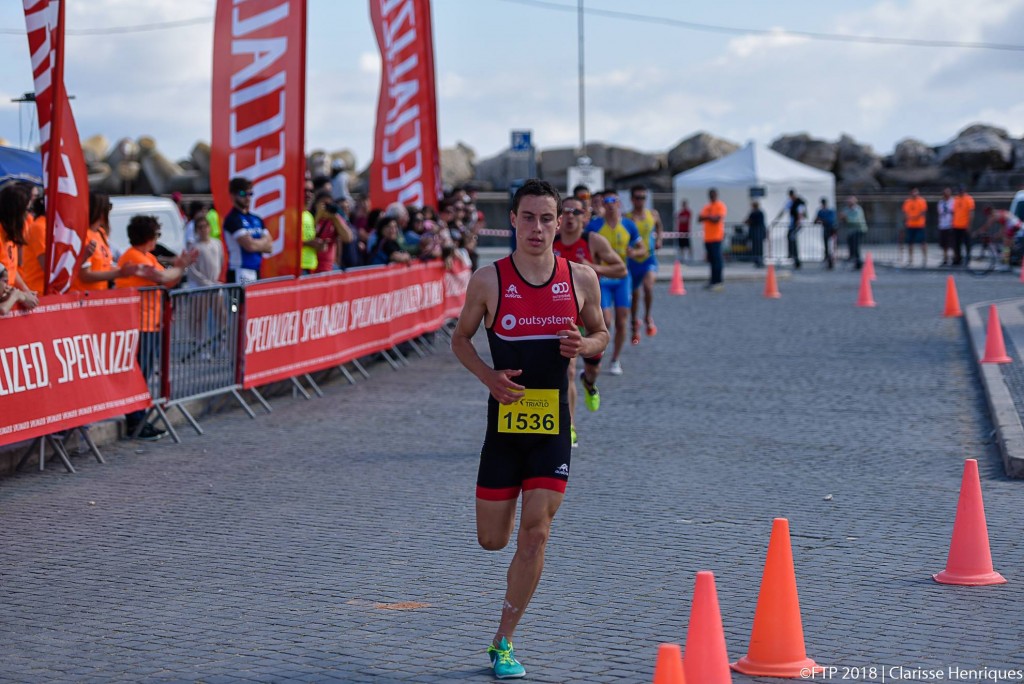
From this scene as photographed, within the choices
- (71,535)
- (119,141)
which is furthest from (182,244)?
(119,141)

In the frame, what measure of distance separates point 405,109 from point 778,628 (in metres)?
17.1

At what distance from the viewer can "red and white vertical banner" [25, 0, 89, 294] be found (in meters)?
10.8

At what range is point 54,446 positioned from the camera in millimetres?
10758

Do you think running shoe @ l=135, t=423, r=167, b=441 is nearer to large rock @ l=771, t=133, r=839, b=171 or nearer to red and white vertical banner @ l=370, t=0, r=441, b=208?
red and white vertical banner @ l=370, t=0, r=441, b=208

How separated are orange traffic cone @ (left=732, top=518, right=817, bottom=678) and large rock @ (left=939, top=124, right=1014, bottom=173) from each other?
47.3m

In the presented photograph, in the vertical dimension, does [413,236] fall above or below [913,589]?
above

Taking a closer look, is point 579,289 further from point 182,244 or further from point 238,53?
point 182,244

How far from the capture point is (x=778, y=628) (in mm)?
5641

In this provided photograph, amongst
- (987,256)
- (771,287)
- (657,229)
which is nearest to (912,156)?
(987,256)

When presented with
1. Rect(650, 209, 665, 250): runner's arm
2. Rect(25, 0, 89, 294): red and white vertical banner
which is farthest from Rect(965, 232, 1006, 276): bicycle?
Rect(25, 0, 89, 294): red and white vertical banner

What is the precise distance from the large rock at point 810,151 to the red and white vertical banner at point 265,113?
126 feet

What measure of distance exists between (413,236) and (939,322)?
7.94m

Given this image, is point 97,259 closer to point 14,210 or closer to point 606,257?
point 14,210

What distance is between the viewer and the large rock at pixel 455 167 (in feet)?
165
